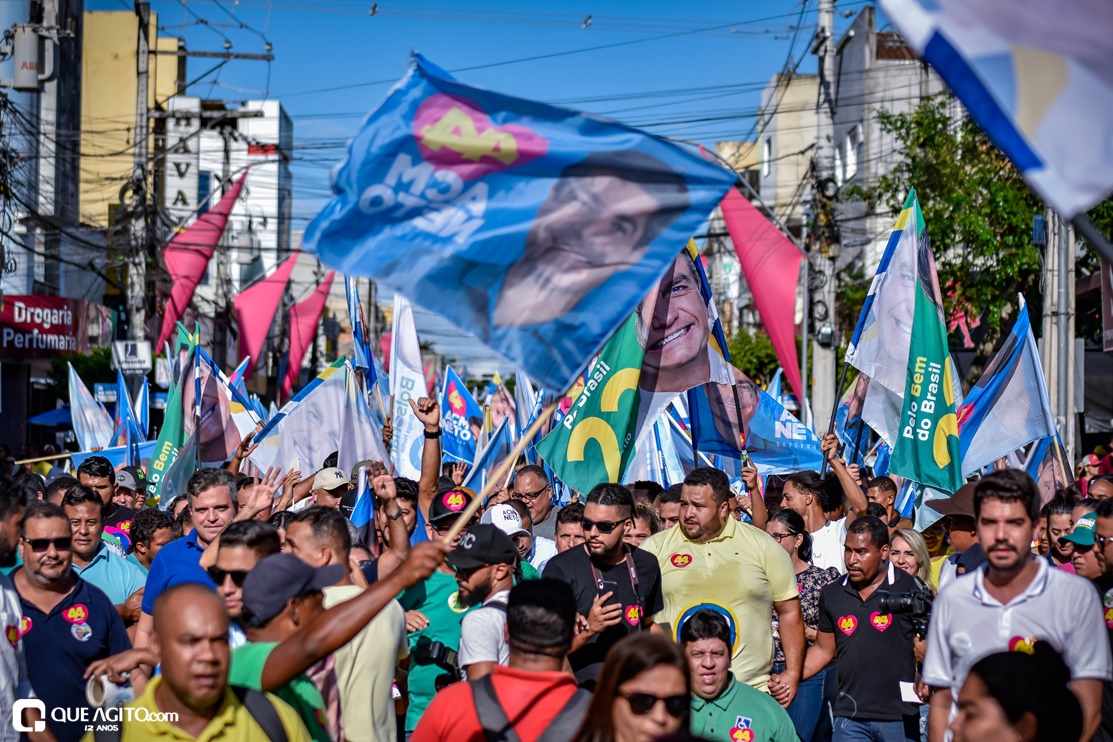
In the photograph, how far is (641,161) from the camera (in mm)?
5371

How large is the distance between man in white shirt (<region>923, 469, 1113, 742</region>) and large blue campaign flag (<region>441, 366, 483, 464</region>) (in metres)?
11.8

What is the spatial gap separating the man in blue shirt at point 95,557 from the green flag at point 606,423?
10.1 ft

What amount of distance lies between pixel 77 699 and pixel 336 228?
2.27 meters

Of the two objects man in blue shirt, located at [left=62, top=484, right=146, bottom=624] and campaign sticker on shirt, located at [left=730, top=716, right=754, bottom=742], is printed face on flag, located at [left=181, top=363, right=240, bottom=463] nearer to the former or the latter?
man in blue shirt, located at [left=62, top=484, right=146, bottom=624]

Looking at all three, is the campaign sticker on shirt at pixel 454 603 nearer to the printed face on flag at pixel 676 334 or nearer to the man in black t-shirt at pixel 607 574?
the man in black t-shirt at pixel 607 574

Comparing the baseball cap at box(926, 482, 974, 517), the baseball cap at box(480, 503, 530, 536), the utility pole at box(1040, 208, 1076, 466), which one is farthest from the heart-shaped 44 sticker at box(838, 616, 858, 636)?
the utility pole at box(1040, 208, 1076, 466)

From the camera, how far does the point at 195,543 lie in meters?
6.94

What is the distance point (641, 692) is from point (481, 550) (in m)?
1.95

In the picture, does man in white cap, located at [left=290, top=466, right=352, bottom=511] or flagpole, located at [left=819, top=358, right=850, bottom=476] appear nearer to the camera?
man in white cap, located at [left=290, top=466, right=352, bottom=511]

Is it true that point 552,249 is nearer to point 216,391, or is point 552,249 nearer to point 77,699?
point 77,699

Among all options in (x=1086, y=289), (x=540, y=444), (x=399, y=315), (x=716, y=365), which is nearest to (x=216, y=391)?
(x=399, y=315)

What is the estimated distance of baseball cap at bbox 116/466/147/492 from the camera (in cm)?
1121

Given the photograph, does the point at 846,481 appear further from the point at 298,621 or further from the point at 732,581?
the point at 298,621

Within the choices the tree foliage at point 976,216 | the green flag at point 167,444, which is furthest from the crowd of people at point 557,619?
the tree foliage at point 976,216
